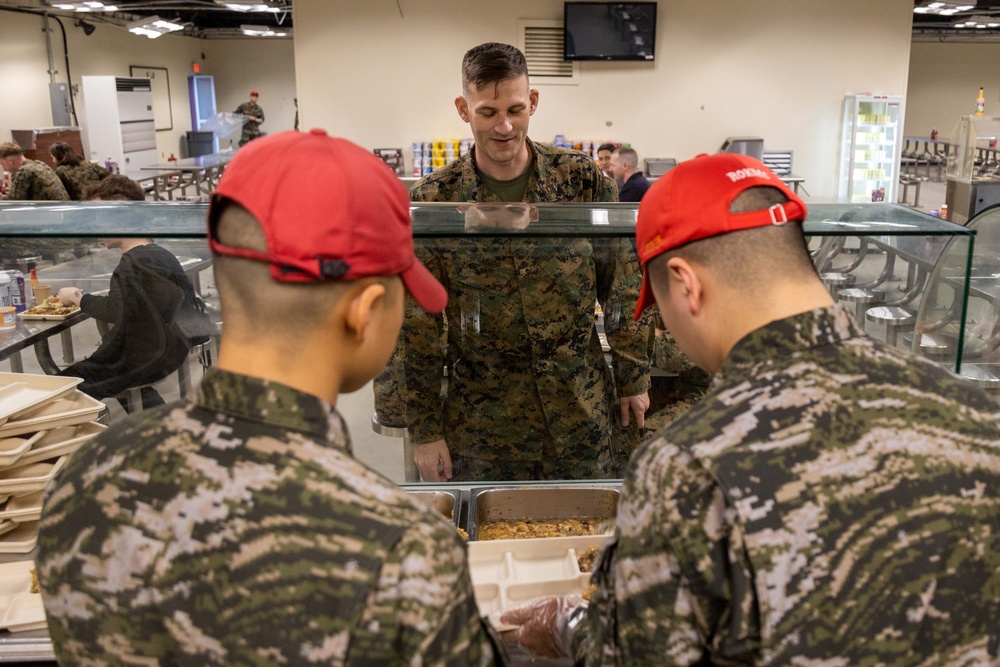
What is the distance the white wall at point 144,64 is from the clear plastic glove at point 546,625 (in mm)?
13628

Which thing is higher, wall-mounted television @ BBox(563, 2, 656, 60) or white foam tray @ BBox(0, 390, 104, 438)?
wall-mounted television @ BBox(563, 2, 656, 60)

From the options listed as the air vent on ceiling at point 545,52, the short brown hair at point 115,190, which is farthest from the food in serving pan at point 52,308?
the air vent on ceiling at point 545,52

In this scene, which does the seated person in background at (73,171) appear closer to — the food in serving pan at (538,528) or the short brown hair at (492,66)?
the short brown hair at (492,66)

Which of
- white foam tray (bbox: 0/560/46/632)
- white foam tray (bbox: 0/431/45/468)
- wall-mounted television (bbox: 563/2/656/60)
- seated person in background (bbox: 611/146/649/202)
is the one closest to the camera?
white foam tray (bbox: 0/560/46/632)

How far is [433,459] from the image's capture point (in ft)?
7.04

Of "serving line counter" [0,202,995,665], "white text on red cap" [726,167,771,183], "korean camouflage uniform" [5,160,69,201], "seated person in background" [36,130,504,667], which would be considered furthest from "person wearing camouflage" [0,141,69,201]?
"white text on red cap" [726,167,771,183]

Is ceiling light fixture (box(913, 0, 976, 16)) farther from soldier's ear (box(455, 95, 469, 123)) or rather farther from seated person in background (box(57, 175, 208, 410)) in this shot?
seated person in background (box(57, 175, 208, 410))

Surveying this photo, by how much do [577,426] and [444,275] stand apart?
1.84 feet

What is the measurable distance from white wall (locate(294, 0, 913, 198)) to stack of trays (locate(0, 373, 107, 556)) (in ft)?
27.0

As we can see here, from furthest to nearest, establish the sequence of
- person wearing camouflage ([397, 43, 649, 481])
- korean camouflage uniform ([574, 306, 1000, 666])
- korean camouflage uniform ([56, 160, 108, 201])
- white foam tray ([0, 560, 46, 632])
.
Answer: korean camouflage uniform ([56, 160, 108, 201]), person wearing camouflage ([397, 43, 649, 481]), white foam tray ([0, 560, 46, 632]), korean camouflage uniform ([574, 306, 1000, 666])

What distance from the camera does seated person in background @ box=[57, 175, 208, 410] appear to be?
2029 millimetres

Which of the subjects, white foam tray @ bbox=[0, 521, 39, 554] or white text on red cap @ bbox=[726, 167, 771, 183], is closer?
white text on red cap @ bbox=[726, 167, 771, 183]

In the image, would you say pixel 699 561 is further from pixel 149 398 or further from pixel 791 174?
pixel 791 174

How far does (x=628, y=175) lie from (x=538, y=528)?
18.1ft
